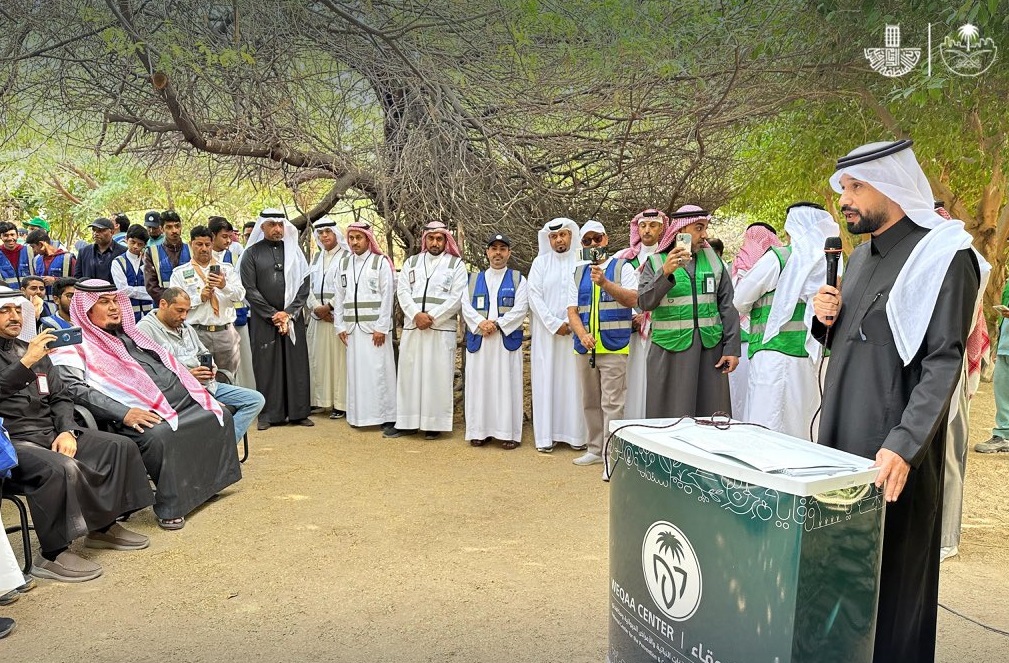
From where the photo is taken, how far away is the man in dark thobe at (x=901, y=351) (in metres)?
2.37

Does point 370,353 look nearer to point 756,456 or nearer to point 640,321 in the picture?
point 640,321

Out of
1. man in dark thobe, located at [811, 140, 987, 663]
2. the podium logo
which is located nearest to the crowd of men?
man in dark thobe, located at [811, 140, 987, 663]

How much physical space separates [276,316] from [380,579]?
3.99 m

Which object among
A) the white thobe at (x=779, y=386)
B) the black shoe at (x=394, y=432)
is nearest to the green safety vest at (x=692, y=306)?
the white thobe at (x=779, y=386)

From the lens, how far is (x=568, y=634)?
3.43 m

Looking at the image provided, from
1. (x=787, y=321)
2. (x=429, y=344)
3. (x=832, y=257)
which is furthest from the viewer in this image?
(x=429, y=344)

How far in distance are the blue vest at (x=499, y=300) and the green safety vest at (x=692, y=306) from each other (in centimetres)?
171

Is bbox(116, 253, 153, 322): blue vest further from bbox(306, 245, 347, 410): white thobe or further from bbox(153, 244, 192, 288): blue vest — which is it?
bbox(306, 245, 347, 410): white thobe

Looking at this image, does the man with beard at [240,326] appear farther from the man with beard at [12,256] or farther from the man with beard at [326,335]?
the man with beard at [12,256]

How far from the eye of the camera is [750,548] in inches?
82.0

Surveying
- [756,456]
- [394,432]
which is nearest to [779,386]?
[756,456]

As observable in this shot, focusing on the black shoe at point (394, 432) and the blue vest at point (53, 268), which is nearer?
the black shoe at point (394, 432)

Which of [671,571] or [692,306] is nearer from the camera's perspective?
[671,571]

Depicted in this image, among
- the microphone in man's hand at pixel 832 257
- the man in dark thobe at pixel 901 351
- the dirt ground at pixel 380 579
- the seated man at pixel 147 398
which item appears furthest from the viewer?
the seated man at pixel 147 398
